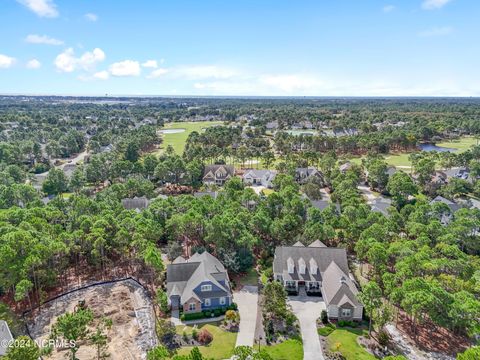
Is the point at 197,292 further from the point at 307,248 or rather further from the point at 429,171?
the point at 429,171

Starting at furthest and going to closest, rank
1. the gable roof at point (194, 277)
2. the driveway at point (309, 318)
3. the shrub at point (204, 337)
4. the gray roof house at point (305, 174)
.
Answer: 1. the gray roof house at point (305, 174)
2. the gable roof at point (194, 277)
3. the shrub at point (204, 337)
4. the driveway at point (309, 318)

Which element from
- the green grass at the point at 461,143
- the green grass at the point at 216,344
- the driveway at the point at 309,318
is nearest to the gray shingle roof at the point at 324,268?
the driveway at the point at 309,318

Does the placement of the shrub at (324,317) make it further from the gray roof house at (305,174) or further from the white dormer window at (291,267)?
the gray roof house at (305,174)

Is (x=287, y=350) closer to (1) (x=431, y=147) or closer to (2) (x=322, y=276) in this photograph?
(2) (x=322, y=276)

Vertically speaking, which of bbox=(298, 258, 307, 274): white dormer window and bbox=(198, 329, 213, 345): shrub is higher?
bbox=(298, 258, 307, 274): white dormer window

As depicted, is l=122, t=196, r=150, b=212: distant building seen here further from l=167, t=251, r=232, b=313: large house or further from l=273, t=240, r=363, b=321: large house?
l=273, t=240, r=363, b=321: large house

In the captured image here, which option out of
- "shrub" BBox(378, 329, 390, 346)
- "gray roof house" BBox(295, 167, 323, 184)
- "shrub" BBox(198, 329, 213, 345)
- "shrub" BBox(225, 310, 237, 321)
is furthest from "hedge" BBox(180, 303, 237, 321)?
"gray roof house" BBox(295, 167, 323, 184)
